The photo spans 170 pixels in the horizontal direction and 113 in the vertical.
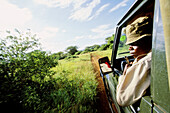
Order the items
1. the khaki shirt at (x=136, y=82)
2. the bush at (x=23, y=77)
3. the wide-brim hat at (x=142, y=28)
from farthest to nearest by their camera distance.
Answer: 1. the bush at (x=23, y=77)
2. the wide-brim hat at (x=142, y=28)
3. the khaki shirt at (x=136, y=82)

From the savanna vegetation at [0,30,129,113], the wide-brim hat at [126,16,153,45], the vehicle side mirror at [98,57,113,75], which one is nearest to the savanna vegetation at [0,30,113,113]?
the savanna vegetation at [0,30,129,113]

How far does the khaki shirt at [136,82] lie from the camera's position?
73cm

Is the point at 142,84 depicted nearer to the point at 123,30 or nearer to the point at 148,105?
the point at 148,105

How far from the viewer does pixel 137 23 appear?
907mm

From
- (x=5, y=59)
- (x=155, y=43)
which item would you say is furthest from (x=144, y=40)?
(x=5, y=59)

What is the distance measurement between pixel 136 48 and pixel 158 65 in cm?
55

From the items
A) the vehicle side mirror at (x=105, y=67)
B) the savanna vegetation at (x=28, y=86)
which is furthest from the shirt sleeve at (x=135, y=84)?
the savanna vegetation at (x=28, y=86)

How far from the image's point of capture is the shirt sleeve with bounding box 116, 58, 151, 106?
730 millimetres

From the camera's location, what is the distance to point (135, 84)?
770mm

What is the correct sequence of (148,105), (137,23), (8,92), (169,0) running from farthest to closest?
(8,92) < (137,23) < (148,105) < (169,0)

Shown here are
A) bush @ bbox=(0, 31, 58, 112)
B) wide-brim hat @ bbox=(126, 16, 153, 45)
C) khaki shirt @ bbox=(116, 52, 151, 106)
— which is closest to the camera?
khaki shirt @ bbox=(116, 52, 151, 106)

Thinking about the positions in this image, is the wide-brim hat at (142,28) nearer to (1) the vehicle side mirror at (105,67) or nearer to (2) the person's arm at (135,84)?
(2) the person's arm at (135,84)

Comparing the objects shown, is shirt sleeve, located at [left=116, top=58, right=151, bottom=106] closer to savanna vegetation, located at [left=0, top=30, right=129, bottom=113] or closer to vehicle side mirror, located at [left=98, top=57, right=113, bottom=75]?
vehicle side mirror, located at [left=98, top=57, right=113, bottom=75]

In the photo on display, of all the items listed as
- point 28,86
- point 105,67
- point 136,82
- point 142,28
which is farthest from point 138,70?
point 28,86
